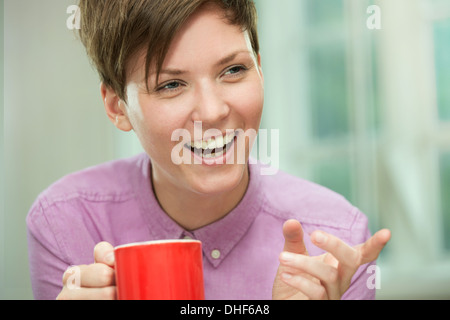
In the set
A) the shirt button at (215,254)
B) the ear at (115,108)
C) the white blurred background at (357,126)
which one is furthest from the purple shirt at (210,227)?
the white blurred background at (357,126)

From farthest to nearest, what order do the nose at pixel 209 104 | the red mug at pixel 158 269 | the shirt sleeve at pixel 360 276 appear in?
the shirt sleeve at pixel 360 276
the nose at pixel 209 104
the red mug at pixel 158 269

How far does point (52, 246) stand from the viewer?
94 cm

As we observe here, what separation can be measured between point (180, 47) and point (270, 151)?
5.31 ft

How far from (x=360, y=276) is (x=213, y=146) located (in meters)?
0.35

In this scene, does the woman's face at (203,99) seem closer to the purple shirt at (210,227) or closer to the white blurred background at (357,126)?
the purple shirt at (210,227)

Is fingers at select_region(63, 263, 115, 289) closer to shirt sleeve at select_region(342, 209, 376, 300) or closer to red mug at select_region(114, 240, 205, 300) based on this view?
red mug at select_region(114, 240, 205, 300)

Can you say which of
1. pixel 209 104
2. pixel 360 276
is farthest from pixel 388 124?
pixel 209 104

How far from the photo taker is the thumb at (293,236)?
56 cm

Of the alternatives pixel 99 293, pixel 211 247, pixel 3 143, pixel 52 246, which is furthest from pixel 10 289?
pixel 99 293

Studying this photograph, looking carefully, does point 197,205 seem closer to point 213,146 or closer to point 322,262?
point 213,146

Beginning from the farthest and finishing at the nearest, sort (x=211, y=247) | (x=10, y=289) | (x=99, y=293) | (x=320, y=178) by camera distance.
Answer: (x=320, y=178) < (x=10, y=289) < (x=211, y=247) < (x=99, y=293)

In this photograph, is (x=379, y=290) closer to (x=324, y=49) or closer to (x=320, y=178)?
(x=320, y=178)

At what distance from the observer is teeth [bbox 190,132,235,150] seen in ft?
2.46

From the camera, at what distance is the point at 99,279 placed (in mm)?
551
